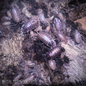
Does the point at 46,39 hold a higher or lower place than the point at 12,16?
lower

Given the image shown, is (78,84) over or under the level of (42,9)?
under

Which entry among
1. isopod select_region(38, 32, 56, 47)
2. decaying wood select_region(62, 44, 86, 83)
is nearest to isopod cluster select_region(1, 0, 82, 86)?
isopod select_region(38, 32, 56, 47)

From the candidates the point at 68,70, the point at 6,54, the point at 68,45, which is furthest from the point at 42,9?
the point at 68,70

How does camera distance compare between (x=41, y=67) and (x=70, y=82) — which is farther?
(x=70, y=82)

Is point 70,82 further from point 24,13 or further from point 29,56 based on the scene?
point 24,13

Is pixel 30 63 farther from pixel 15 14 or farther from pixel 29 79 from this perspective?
pixel 15 14

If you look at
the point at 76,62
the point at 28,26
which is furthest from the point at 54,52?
the point at 28,26

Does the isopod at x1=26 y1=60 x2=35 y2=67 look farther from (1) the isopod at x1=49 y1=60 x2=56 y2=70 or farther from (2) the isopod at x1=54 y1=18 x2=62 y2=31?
(2) the isopod at x1=54 y1=18 x2=62 y2=31
